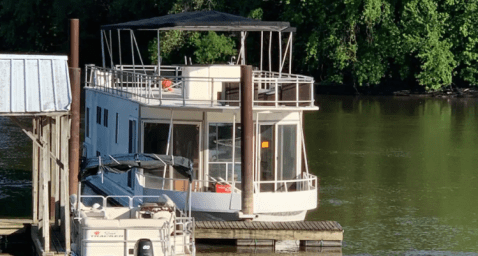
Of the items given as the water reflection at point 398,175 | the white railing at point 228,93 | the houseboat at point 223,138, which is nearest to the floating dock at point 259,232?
the houseboat at point 223,138

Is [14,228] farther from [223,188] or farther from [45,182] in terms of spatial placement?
[223,188]

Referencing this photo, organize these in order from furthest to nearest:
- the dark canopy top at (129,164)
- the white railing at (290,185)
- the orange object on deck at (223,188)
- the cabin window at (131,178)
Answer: the cabin window at (131,178)
the white railing at (290,185)
the orange object on deck at (223,188)
the dark canopy top at (129,164)

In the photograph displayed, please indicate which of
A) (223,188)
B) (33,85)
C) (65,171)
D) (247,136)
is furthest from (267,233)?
(33,85)

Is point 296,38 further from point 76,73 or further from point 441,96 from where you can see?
point 76,73

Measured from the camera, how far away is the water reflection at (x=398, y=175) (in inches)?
995

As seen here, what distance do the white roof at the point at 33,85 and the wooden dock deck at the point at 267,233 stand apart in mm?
5509

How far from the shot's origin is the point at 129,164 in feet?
68.9

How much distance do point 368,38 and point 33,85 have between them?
53102 mm

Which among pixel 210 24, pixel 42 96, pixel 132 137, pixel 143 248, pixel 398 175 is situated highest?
pixel 210 24

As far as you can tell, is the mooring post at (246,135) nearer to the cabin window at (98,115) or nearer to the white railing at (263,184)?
the white railing at (263,184)

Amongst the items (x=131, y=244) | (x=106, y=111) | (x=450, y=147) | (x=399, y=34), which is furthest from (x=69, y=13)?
(x=131, y=244)

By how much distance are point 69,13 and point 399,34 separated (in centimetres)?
2491

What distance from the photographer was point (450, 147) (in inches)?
1703

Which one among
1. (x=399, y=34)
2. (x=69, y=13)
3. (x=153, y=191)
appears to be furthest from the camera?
(x=69, y=13)
